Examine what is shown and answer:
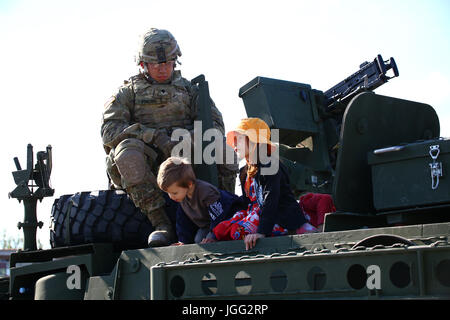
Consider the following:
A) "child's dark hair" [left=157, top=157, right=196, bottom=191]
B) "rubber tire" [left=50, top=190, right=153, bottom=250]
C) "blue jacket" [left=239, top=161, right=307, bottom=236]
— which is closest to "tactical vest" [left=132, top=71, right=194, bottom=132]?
"rubber tire" [left=50, top=190, right=153, bottom=250]

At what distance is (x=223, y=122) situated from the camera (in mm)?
6633

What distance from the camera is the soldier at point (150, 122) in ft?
19.2

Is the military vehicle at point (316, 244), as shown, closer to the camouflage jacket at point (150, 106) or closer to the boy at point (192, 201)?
the camouflage jacket at point (150, 106)

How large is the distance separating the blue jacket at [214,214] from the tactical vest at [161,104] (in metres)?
1.09

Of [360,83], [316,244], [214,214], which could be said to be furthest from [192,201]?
[360,83]

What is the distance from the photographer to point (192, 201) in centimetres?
538

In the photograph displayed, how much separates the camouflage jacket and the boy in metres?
1.08

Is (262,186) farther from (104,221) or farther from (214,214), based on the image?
(104,221)

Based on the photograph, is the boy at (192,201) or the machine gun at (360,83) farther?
the machine gun at (360,83)

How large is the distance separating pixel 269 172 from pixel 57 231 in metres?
2.37

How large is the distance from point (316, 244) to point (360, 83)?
5675 millimetres

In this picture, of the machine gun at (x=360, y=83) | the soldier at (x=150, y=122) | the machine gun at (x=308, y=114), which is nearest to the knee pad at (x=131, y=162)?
the soldier at (x=150, y=122)
